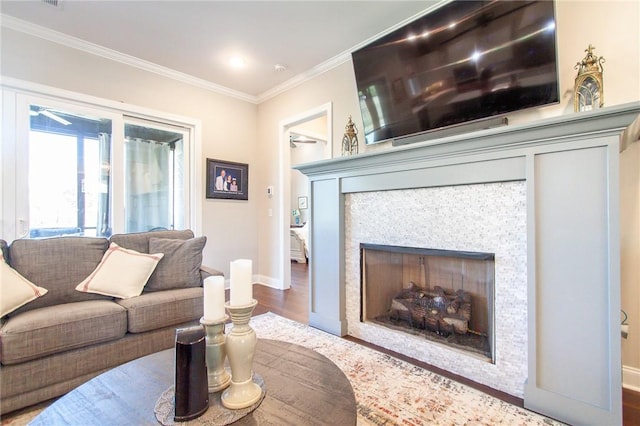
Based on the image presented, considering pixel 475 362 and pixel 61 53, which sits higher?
pixel 61 53

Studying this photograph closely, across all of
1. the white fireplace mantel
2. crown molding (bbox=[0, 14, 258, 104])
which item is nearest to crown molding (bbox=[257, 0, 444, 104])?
crown molding (bbox=[0, 14, 258, 104])

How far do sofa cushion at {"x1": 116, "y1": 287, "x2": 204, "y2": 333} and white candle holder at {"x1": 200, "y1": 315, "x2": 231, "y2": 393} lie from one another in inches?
44.5

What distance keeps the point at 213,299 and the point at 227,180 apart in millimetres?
3442

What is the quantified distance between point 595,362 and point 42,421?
2.24m

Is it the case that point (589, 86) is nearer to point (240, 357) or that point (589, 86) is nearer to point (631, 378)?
point (631, 378)

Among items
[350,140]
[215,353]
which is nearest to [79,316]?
[215,353]

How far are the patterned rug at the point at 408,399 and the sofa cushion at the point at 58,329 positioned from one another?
0.33 meters

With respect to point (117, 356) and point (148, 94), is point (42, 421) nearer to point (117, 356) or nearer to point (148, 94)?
point (117, 356)

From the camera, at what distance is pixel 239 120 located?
4.36 m

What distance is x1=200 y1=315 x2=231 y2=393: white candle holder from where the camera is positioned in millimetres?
1017

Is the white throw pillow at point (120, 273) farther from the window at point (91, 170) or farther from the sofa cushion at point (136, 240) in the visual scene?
the window at point (91, 170)

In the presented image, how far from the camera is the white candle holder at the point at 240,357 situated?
972 millimetres

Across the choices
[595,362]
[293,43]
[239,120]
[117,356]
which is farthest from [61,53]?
[595,362]

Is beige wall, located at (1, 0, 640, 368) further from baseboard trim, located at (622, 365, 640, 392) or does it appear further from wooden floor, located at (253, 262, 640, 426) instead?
wooden floor, located at (253, 262, 640, 426)
